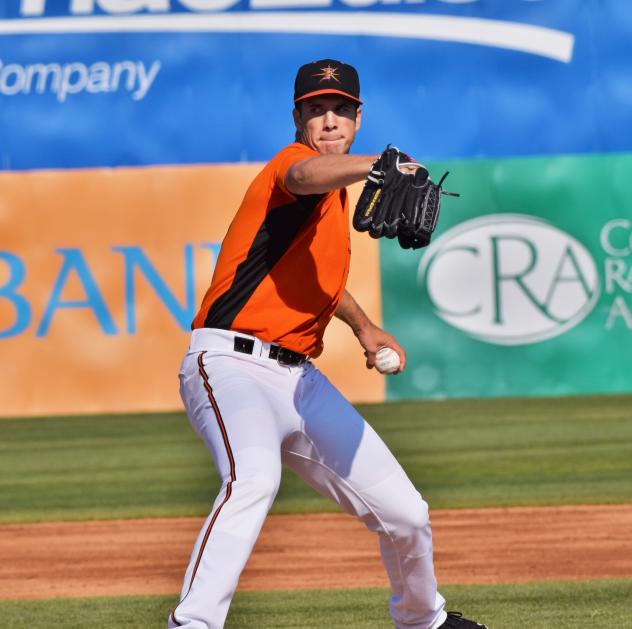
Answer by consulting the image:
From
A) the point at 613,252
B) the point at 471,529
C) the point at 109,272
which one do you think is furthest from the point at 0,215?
the point at 471,529

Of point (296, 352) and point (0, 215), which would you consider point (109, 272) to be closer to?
point (0, 215)

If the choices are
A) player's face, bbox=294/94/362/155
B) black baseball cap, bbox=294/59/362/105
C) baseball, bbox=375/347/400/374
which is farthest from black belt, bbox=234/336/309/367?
black baseball cap, bbox=294/59/362/105

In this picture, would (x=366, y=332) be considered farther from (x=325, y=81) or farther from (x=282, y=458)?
(x=325, y=81)

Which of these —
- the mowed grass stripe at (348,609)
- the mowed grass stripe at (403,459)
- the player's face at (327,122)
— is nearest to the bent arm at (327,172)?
the player's face at (327,122)

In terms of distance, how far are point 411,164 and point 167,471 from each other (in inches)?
314

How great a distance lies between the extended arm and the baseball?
3 centimetres

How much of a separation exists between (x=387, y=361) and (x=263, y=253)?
0.64 m

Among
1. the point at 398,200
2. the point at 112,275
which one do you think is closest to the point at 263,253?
the point at 398,200

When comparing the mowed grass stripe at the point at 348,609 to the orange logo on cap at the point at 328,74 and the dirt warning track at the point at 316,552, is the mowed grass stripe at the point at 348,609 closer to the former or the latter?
the dirt warning track at the point at 316,552

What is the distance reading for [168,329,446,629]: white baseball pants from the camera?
4098 millimetres

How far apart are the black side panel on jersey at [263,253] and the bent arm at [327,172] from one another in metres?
0.30

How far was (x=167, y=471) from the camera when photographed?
11.6 m

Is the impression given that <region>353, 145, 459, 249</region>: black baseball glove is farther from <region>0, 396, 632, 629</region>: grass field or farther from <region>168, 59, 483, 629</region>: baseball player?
<region>0, 396, 632, 629</region>: grass field

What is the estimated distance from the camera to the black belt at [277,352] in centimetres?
450
